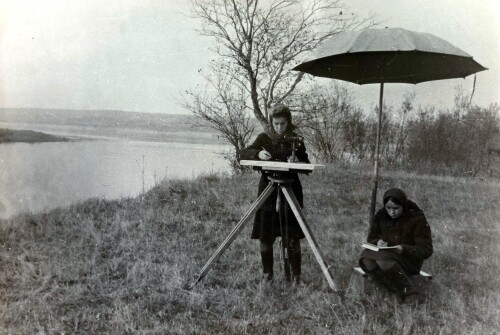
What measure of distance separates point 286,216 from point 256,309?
0.94m

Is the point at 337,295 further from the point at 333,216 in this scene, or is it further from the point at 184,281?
the point at 333,216

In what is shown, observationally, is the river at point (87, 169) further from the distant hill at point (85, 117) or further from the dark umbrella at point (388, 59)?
the dark umbrella at point (388, 59)

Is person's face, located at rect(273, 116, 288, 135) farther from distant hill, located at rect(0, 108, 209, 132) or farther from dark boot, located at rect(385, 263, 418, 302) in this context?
distant hill, located at rect(0, 108, 209, 132)

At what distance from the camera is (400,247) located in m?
3.72

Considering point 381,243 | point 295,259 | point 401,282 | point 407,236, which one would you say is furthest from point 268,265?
point 407,236

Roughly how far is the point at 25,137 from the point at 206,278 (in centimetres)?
793

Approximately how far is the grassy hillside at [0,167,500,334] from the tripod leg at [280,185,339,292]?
23cm

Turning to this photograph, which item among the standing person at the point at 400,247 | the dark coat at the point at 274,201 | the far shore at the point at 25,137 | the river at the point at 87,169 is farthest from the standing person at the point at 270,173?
the far shore at the point at 25,137

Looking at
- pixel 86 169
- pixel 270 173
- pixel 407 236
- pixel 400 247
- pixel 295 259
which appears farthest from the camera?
pixel 86 169

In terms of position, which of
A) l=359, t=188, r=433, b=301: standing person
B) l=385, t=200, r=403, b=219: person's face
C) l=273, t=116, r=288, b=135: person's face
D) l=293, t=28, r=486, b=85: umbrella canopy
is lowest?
l=359, t=188, r=433, b=301: standing person

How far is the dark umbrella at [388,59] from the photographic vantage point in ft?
12.5

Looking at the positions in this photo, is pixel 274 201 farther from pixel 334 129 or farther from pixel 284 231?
pixel 334 129

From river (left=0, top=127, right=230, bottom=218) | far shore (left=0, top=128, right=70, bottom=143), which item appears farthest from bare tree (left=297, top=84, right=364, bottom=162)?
far shore (left=0, top=128, right=70, bottom=143)

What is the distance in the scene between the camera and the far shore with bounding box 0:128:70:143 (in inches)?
316
